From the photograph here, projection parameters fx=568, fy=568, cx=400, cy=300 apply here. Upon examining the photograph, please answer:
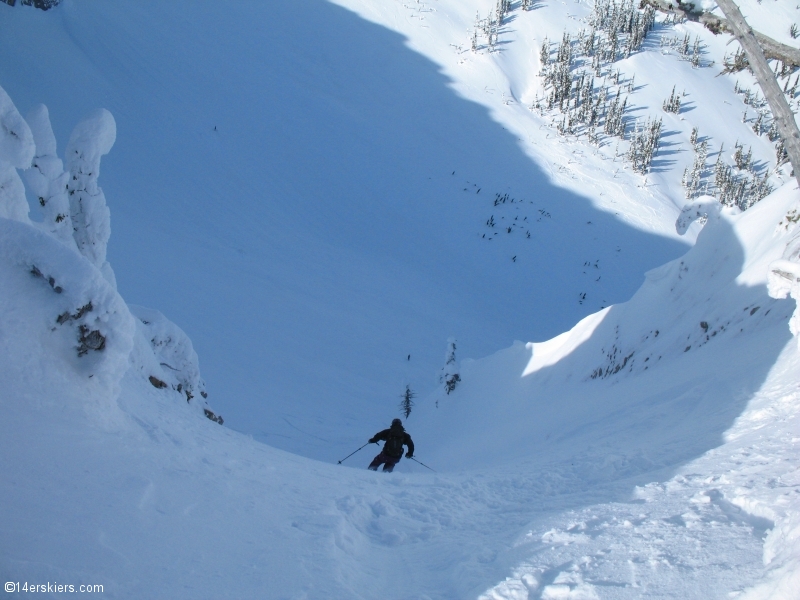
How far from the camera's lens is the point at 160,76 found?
35.5m

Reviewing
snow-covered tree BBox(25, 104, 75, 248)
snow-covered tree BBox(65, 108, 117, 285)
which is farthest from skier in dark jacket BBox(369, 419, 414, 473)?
snow-covered tree BBox(25, 104, 75, 248)

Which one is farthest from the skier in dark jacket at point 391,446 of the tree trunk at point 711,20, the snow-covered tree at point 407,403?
the snow-covered tree at point 407,403

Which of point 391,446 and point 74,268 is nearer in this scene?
point 74,268

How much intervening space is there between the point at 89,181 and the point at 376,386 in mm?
12053

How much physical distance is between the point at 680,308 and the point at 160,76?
35138 mm

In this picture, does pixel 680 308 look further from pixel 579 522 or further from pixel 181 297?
pixel 181 297

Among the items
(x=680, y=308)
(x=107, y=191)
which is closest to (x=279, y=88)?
(x=107, y=191)

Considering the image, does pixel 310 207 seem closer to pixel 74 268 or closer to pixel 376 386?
pixel 376 386

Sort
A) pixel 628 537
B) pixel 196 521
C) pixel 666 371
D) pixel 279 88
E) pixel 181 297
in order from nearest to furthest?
1. pixel 628 537
2. pixel 196 521
3. pixel 666 371
4. pixel 181 297
5. pixel 279 88

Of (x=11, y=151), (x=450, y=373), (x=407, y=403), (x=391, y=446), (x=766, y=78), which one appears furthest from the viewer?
(x=407, y=403)

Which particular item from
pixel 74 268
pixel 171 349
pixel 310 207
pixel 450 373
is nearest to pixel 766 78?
pixel 74 268

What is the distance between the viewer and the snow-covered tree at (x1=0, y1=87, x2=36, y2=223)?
19.3 ft

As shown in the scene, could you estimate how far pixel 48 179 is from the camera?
815cm

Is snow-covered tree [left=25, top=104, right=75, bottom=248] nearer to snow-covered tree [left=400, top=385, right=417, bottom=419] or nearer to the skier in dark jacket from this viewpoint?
the skier in dark jacket
